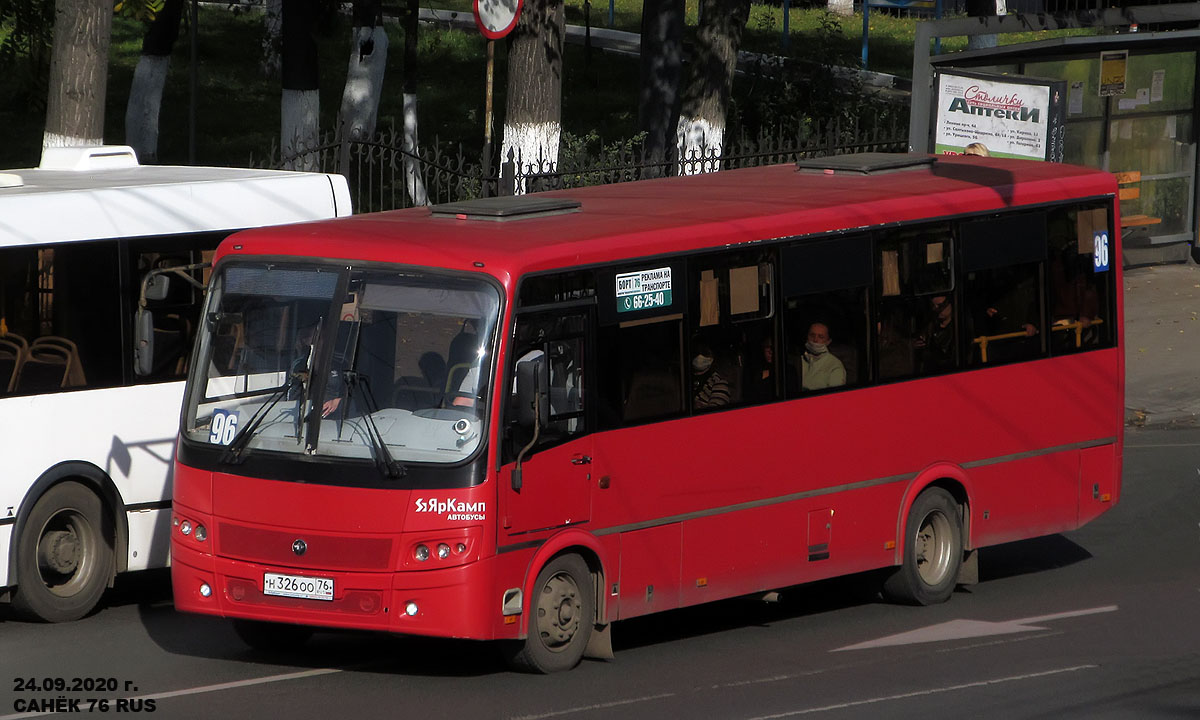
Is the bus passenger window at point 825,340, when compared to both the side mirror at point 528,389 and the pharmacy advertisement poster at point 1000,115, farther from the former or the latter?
the pharmacy advertisement poster at point 1000,115

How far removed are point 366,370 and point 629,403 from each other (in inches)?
61.1

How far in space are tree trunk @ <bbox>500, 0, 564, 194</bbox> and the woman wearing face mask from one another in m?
8.13

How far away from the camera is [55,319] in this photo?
1090cm

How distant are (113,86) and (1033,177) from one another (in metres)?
33.2

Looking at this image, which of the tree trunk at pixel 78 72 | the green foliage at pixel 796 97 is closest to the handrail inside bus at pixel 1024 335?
the tree trunk at pixel 78 72

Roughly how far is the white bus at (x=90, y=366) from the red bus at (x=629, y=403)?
1.47 metres

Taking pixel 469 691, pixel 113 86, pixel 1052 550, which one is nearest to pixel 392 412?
pixel 469 691

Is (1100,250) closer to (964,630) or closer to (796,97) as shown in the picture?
(964,630)

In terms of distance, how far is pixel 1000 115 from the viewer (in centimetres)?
2041

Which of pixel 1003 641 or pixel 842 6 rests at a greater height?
pixel 842 6

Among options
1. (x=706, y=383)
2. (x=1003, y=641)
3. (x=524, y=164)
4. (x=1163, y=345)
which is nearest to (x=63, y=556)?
(x=706, y=383)

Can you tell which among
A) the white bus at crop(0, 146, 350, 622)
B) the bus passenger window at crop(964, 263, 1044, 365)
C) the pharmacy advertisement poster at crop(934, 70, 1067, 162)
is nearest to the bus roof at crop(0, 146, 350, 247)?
the white bus at crop(0, 146, 350, 622)

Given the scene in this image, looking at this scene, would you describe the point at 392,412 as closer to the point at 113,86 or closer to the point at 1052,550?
the point at 1052,550

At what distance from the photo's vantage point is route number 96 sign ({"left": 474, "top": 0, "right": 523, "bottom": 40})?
15.5 metres
